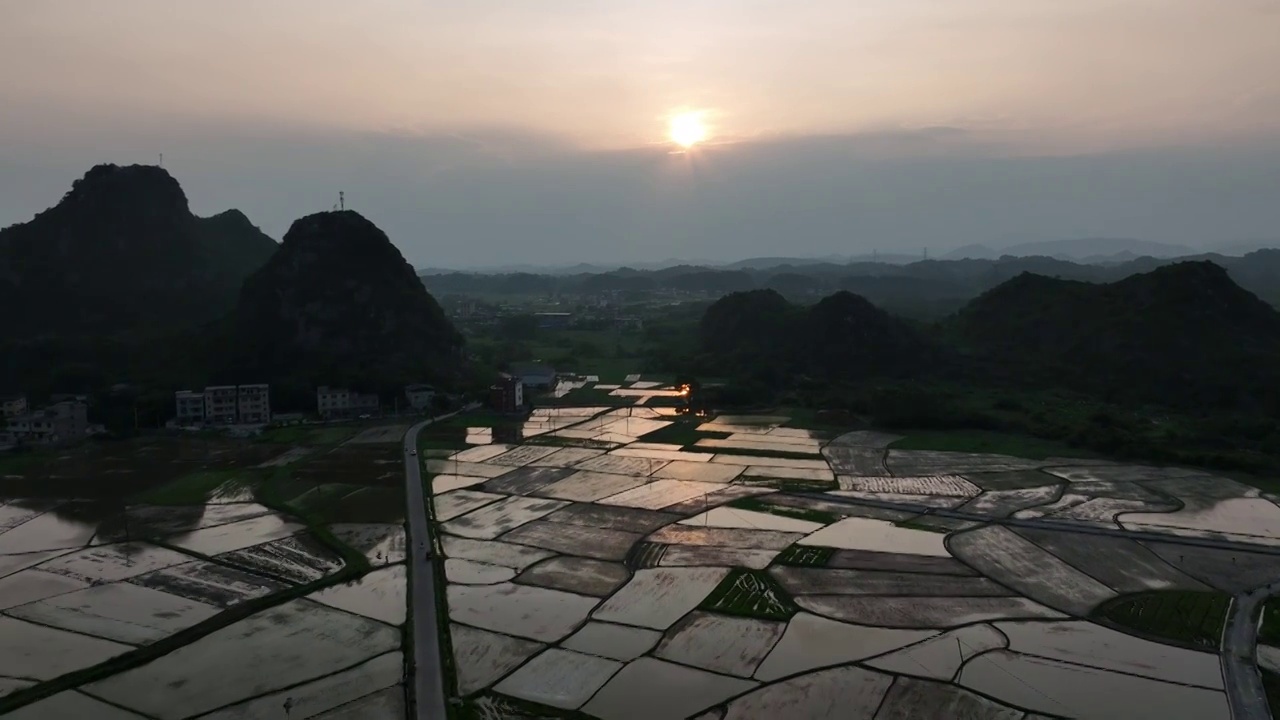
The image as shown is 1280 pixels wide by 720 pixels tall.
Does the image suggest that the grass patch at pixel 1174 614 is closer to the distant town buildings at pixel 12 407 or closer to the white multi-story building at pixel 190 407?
the white multi-story building at pixel 190 407

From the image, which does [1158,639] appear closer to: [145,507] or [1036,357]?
[145,507]

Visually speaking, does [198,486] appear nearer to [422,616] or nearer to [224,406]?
[224,406]

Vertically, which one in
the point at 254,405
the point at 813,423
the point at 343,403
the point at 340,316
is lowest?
the point at 813,423

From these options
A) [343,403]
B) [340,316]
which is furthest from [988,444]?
[340,316]

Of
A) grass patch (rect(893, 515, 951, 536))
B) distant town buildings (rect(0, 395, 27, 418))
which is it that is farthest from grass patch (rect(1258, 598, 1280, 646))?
distant town buildings (rect(0, 395, 27, 418))

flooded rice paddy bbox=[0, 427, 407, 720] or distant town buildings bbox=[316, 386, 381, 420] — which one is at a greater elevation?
distant town buildings bbox=[316, 386, 381, 420]

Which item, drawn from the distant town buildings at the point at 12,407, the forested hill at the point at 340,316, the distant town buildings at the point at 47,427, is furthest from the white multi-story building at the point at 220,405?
the distant town buildings at the point at 12,407

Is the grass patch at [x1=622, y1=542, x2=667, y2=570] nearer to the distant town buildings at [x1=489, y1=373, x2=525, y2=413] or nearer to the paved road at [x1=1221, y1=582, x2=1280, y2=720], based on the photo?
the paved road at [x1=1221, y1=582, x2=1280, y2=720]
